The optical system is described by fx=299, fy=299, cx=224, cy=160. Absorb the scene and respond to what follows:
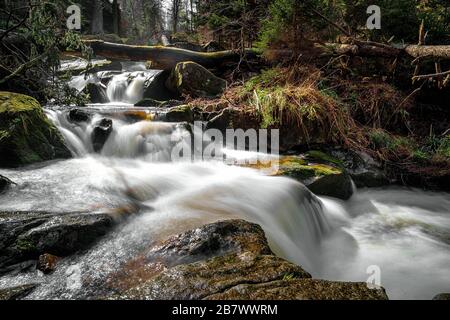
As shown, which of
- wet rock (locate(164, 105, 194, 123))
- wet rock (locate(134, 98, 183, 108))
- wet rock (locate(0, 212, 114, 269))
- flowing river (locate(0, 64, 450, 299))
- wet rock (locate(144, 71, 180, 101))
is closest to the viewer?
wet rock (locate(0, 212, 114, 269))

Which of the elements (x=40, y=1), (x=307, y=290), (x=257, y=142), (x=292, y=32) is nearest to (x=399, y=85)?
(x=292, y=32)

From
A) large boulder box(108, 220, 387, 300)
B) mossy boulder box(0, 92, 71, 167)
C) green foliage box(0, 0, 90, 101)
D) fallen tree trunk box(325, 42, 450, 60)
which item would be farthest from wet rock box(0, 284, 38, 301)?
fallen tree trunk box(325, 42, 450, 60)

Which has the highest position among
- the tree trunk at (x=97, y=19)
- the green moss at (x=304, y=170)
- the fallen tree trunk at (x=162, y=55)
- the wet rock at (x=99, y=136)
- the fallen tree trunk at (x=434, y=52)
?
the tree trunk at (x=97, y=19)

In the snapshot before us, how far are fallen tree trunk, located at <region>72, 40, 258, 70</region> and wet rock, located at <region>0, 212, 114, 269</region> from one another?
6.45 metres

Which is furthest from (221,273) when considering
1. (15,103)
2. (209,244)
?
(15,103)

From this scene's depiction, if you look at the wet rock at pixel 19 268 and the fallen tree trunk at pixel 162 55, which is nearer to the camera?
the wet rock at pixel 19 268

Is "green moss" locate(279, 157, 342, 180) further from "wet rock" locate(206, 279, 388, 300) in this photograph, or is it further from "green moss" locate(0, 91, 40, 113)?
"green moss" locate(0, 91, 40, 113)

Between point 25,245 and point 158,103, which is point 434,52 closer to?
point 158,103

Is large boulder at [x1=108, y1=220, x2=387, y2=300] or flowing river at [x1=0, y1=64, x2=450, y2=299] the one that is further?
flowing river at [x1=0, y1=64, x2=450, y2=299]

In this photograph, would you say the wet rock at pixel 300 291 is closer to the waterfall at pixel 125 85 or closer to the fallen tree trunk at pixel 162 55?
the fallen tree trunk at pixel 162 55

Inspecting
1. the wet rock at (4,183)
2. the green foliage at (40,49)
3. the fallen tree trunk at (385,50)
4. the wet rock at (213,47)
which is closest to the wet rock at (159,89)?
the wet rock at (213,47)

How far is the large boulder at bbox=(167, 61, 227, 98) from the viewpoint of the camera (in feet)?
26.6

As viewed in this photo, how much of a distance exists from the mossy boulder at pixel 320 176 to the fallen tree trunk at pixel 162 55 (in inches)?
171

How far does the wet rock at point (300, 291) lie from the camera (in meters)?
1.63
